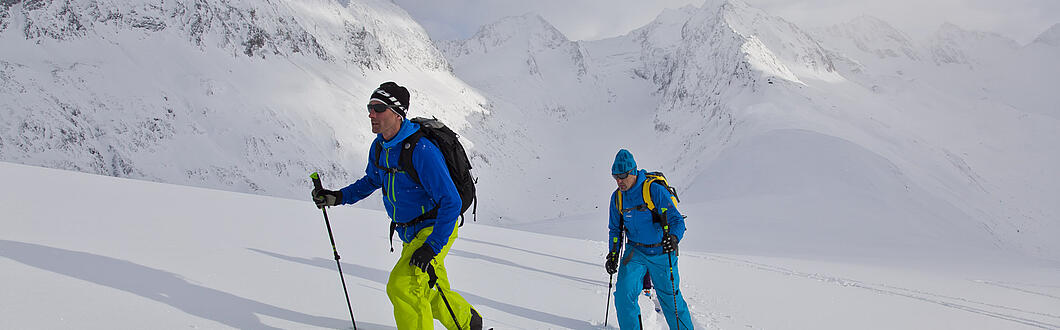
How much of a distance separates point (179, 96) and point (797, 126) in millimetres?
80662

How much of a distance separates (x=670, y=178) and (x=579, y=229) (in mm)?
51566

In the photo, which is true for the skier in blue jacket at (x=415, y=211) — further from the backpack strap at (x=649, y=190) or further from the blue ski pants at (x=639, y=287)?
the backpack strap at (x=649, y=190)

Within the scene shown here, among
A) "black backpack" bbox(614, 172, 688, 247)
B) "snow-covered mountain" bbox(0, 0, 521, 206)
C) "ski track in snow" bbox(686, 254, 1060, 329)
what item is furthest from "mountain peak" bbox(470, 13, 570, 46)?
"black backpack" bbox(614, 172, 688, 247)

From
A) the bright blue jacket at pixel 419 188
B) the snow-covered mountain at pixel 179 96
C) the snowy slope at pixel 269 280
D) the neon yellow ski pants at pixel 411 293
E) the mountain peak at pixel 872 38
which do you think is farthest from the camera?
the mountain peak at pixel 872 38

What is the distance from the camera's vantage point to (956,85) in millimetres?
155625

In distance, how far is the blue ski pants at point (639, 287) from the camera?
602cm

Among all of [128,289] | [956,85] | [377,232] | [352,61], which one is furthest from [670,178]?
[956,85]

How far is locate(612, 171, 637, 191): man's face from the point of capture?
20.3 ft

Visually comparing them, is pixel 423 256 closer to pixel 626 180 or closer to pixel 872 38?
pixel 626 180

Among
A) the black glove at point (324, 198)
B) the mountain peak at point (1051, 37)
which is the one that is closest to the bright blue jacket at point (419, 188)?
the black glove at point (324, 198)

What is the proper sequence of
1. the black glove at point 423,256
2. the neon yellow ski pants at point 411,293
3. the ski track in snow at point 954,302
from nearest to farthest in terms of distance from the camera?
the black glove at point 423,256
the neon yellow ski pants at point 411,293
the ski track in snow at point 954,302

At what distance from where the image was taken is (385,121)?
155 inches

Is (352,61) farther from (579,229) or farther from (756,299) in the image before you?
(756,299)

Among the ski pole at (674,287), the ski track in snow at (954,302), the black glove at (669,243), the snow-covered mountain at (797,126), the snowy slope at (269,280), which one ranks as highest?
the snow-covered mountain at (797,126)
